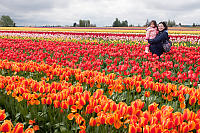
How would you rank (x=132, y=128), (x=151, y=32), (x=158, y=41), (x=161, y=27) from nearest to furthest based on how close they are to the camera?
(x=132, y=128), (x=161, y=27), (x=158, y=41), (x=151, y=32)

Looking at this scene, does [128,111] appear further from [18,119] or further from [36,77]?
[36,77]

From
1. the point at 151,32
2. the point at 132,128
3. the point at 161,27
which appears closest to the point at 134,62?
the point at 161,27

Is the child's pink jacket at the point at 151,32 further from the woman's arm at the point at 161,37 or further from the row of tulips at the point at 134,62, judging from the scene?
the row of tulips at the point at 134,62

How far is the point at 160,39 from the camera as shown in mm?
7797

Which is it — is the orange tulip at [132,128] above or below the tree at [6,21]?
below

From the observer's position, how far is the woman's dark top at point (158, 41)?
25.5 feet

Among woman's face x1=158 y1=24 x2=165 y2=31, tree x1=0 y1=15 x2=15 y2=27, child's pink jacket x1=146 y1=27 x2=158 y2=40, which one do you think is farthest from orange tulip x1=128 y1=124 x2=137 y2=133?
tree x1=0 y1=15 x2=15 y2=27

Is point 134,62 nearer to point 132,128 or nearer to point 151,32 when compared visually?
point 151,32

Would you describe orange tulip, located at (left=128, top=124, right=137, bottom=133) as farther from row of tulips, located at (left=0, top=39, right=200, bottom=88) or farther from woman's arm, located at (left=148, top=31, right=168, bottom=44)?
woman's arm, located at (left=148, top=31, right=168, bottom=44)

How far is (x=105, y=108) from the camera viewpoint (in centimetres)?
215

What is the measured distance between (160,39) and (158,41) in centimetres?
14

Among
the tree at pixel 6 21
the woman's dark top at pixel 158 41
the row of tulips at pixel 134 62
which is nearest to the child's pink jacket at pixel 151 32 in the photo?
the woman's dark top at pixel 158 41

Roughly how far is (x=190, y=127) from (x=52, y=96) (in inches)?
68.0

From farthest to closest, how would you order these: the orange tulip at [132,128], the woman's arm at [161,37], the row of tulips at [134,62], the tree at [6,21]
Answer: the tree at [6,21] < the woman's arm at [161,37] < the row of tulips at [134,62] < the orange tulip at [132,128]
